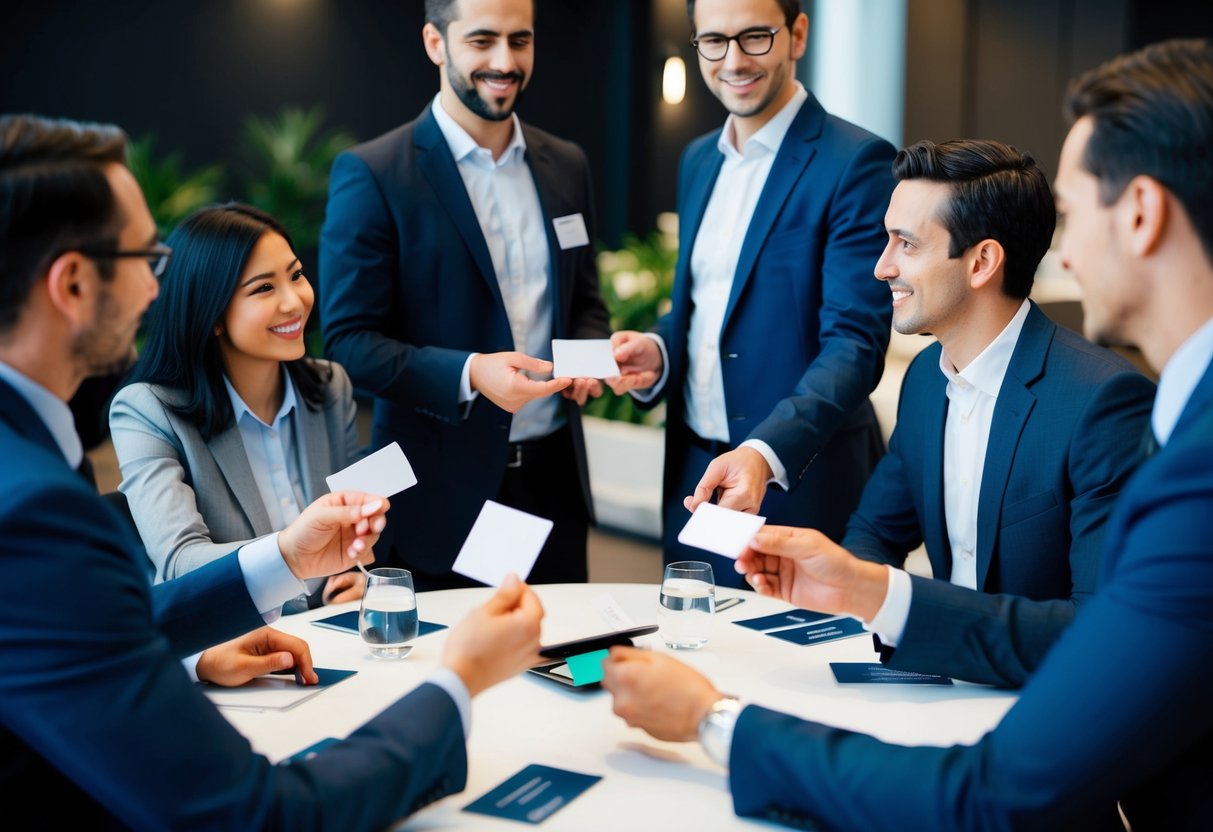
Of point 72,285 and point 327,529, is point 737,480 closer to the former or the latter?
point 327,529

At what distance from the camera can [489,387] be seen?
9.82 feet

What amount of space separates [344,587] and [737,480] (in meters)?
0.89

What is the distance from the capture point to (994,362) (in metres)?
2.37

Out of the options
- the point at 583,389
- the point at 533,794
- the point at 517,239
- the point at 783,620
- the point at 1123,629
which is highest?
the point at 517,239

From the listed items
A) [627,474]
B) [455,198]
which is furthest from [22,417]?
[627,474]

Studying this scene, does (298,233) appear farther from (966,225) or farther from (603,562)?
(966,225)

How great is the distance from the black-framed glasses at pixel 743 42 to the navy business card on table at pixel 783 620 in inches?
63.4

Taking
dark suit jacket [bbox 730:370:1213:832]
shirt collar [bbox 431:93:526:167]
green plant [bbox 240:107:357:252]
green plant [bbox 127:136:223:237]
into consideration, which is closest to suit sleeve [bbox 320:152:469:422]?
shirt collar [bbox 431:93:526:167]

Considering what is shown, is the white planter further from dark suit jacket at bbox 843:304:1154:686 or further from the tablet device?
the tablet device

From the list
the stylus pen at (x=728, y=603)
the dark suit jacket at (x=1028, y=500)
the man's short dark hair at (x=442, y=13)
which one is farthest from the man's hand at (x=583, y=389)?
the man's short dark hair at (x=442, y=13)

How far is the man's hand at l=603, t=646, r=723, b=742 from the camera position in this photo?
5.19 ft

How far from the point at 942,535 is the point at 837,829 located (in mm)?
1084

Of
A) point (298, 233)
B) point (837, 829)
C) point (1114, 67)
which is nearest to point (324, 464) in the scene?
point (837, 829)

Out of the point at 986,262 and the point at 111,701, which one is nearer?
the point at 111,701
